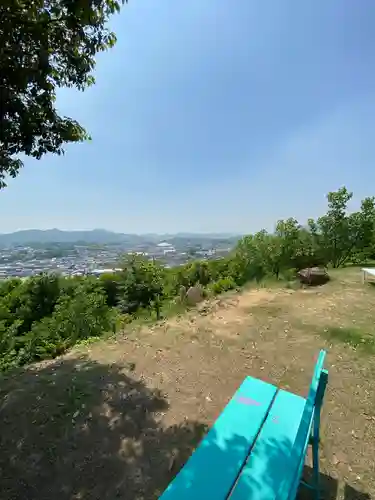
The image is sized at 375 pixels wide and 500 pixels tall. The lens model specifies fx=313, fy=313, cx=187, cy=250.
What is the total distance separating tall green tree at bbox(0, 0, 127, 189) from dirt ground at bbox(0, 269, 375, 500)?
10.7ft

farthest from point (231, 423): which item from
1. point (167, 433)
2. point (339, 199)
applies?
point (339, 199)

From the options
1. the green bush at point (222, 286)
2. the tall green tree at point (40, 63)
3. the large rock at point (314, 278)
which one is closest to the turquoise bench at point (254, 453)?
the tall green tree at point (40, 63)

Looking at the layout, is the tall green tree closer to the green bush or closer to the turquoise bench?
the turquoise bench

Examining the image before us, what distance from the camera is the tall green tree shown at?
369 centimetres

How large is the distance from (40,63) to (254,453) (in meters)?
4.55

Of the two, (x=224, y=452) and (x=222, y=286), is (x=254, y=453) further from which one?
(x=222, y=286)

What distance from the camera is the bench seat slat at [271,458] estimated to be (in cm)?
162

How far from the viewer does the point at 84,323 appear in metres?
7.91

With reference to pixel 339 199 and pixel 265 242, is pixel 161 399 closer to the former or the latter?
pixel 265 242

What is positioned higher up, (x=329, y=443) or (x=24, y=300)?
(x=329, y=443)

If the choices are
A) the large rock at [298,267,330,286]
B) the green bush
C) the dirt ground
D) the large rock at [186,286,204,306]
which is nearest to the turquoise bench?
the dirt ground

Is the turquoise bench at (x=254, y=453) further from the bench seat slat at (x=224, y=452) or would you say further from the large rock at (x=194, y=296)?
the large rock at (x=194, y=296)

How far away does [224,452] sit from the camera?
1856 mm

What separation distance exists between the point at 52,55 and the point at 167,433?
493 cm
